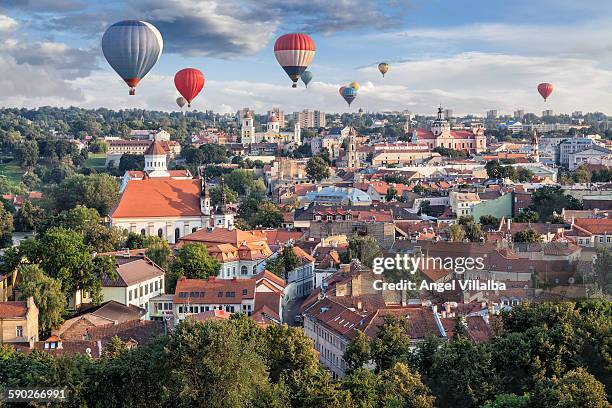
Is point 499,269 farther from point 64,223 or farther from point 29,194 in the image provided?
point 29,194

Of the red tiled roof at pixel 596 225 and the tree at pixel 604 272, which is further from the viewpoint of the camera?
the red tiled roof at pixel 596 225

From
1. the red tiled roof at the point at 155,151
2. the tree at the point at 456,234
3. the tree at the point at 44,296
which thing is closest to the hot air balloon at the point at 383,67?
the red tiled roof at the point at 155,151

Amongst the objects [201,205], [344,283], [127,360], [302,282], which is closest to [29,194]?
[201,205]

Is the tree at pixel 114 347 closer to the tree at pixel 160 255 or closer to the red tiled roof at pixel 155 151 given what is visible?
the tree at pixel 160 255

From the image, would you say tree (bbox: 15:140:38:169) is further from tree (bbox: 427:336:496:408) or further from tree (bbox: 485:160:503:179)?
tree (bbox: 427:336:496:408)

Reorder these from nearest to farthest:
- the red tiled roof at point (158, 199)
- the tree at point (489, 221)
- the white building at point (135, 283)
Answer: the white building at point (135, 283)
the red tiled roof at point (158, 199)
the tree at point (489, 221)

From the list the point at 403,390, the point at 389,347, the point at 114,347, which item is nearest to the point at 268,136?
the point at 389,347
